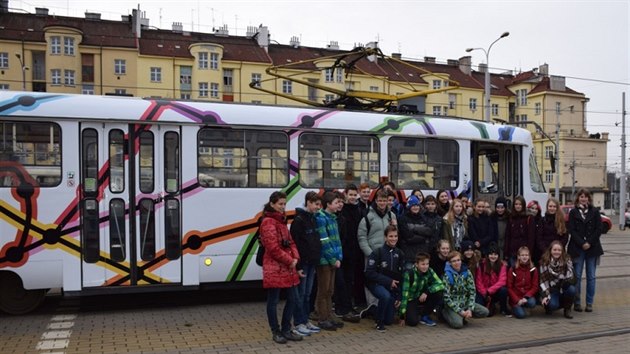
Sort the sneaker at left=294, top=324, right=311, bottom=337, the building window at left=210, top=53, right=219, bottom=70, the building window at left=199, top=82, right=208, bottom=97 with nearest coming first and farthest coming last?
the sneaker at left=294, top=324, right=311, bottom=337 → the building window at left=199, top=82, right=208, bottom=97 → the building window at left=210, top=53, right=219, bottom=70

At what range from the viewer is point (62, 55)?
145 feet

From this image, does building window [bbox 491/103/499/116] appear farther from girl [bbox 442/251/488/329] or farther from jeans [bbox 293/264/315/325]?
jeans [bbox 293/264/315/325]

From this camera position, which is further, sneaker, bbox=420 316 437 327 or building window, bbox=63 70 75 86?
building window, bbox=63 70 75 86

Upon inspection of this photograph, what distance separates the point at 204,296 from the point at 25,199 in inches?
132

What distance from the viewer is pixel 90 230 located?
329 inches

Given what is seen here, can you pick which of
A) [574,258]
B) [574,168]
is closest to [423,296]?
[574,258]

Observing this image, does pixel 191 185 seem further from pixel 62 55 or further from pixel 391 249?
pixel 62 55

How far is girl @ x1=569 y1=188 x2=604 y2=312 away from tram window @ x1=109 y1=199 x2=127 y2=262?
679cm

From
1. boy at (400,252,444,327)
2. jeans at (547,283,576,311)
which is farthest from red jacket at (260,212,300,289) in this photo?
jeans at (547,283,576,311)

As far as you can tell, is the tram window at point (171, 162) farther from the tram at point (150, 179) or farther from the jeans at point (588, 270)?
the jeans at point (588, 270)

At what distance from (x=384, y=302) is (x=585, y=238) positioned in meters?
3.54

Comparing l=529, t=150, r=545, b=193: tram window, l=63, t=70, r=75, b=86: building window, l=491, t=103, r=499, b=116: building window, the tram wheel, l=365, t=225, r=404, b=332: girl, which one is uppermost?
l=63, t=70, r=75, b=86: building window

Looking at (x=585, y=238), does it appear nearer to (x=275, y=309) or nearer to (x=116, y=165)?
(x=275, y=309)

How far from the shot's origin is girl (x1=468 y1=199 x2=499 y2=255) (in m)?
9.10
